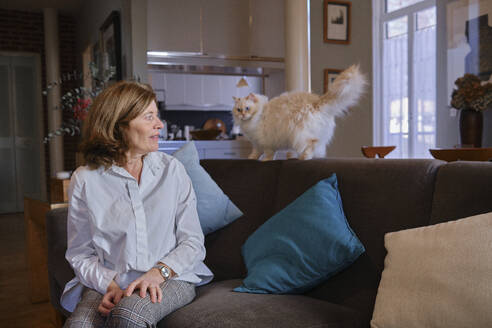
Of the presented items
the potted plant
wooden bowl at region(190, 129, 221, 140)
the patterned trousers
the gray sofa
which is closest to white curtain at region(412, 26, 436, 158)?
the potted plant

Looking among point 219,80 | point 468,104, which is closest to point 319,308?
point 468,104

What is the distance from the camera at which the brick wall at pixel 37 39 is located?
22.8ft

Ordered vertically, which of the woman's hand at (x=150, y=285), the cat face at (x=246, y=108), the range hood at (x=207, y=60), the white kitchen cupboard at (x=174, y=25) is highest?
the white kitchen cupboard at (x=174, y=25)

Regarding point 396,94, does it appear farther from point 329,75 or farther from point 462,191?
point 462,191

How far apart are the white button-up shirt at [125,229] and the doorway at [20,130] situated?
6278mm

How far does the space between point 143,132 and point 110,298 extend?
22.7 inches

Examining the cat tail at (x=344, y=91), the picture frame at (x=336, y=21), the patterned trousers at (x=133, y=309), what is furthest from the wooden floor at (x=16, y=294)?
the picture frame at (x=336, y=21)

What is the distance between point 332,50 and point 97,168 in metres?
3.10

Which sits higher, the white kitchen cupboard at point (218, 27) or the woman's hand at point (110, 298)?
the white kitchen cupboard at point (218, 27)

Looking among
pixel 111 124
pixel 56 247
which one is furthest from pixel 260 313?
pixel 56 247

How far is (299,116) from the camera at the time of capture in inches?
77.4

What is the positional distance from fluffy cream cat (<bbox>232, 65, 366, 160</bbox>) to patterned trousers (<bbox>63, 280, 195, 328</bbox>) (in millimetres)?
794

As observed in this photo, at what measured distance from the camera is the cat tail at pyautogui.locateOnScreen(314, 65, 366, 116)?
187 centimetres

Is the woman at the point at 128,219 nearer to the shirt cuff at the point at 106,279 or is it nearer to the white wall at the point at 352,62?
the shirt cuff at the point at 106,279
